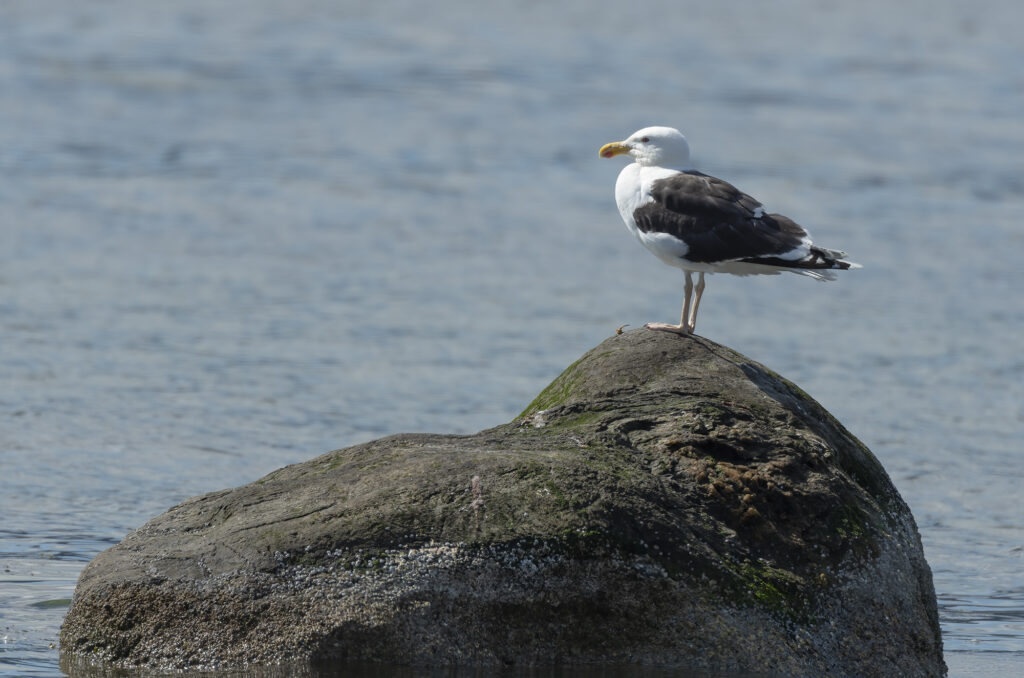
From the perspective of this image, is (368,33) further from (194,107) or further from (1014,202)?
(1014,202)

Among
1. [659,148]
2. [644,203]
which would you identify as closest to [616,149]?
[659,148]

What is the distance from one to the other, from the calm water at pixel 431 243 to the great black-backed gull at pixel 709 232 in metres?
2.29

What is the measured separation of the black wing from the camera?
765 cm

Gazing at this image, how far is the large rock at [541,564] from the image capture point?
19.8 feet

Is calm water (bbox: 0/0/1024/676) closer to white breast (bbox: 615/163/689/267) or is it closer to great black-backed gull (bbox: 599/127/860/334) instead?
great black-backed gull (bbox: 599/127/860/334)

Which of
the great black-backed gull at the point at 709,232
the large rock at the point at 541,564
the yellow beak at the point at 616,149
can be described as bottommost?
the large rock at the point at 541,564

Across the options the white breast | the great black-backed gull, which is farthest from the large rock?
the white breast

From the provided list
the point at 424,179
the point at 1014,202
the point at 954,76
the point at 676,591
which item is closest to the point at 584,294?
the point at 424,179

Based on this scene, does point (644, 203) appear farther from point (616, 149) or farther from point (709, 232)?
point (616, 149)

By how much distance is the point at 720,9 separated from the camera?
37.8 meters

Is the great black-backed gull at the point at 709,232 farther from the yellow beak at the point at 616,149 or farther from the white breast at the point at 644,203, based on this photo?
the yellow beak at the point at 616,149

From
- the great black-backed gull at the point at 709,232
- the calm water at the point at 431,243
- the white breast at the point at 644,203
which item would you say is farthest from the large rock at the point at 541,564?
the white breast at the point at 644,203

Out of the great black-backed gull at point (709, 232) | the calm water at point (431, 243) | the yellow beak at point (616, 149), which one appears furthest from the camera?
the calm water at point (431, 243)

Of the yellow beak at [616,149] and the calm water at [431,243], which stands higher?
the yellow beak at [616,149]
